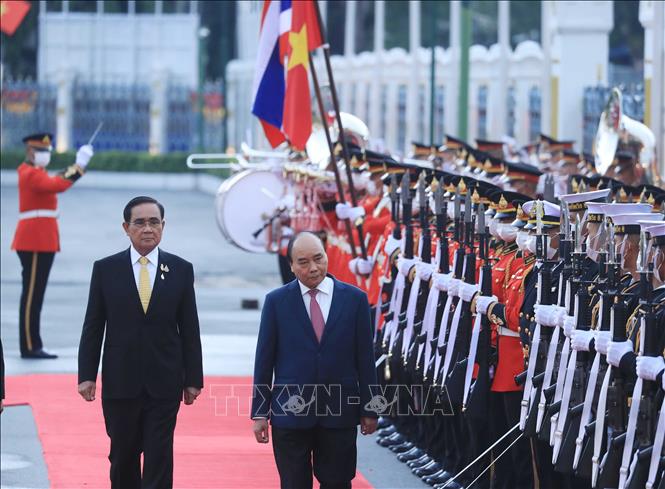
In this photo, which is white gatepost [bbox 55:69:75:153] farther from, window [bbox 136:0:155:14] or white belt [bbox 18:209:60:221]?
white belt [bbox 18:209:60:221]

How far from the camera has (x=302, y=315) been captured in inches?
301

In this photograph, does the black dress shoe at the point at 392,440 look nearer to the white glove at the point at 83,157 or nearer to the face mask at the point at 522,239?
the face mask at the point at 522,239

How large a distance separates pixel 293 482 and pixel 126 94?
38.3 meters

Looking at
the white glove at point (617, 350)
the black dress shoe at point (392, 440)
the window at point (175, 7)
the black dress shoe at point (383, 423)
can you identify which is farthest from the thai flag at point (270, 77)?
the window at point (175, 7)

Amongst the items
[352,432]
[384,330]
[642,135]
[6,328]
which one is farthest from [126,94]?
[352,432]

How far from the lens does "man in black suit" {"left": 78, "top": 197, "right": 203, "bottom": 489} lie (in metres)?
8.10

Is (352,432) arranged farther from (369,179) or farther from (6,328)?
(6,328)

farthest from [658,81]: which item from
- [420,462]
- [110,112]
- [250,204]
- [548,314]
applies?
[110,112]

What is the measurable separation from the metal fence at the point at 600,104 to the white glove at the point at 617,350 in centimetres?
1286

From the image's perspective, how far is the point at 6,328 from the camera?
16719 millimetres

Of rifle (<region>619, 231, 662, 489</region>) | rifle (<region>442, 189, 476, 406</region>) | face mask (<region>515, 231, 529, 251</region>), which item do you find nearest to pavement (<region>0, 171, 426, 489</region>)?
rifle (<region>442, 189, 476, 406</region>)

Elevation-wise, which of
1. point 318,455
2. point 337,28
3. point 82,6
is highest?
point 82,6

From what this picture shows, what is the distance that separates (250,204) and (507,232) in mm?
8506

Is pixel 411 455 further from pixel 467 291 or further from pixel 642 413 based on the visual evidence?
pixel 642 413
